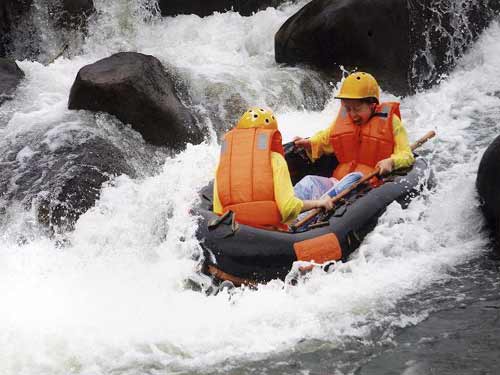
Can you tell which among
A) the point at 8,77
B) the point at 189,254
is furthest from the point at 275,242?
the point at 8,77

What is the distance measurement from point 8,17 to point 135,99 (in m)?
3.72

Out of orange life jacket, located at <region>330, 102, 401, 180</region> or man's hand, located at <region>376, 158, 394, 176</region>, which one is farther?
orange life jacket, located at <region>330, 102, 401, 180</region>

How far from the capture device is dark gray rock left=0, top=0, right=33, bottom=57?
1091 centimetres

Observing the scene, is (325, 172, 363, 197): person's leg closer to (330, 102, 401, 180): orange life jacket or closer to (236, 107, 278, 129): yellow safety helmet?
(330, 102, 401, 180): orange life jacket

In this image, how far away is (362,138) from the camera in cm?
662

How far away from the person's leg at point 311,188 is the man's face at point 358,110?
0.68 m

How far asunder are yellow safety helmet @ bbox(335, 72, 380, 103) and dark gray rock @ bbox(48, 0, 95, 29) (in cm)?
622

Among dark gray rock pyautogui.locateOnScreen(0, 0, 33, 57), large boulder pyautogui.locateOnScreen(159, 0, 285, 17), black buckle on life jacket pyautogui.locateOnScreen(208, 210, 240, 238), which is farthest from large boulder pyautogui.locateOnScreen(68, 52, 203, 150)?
large boulder pyautogui.locateOnScreen(159, 0, 285, 17)

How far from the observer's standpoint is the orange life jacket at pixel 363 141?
6547 millimetres

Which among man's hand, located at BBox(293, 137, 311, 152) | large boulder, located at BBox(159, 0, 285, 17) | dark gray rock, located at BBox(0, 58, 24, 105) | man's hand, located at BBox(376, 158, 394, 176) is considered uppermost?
large boulder, located at BBox(159, 0, 285, 17)

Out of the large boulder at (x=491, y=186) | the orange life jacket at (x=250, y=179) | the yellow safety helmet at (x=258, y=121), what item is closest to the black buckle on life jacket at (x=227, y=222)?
the orange life jacket at (x=250, y=179)

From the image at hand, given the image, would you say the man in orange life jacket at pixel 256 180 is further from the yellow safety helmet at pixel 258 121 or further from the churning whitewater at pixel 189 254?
the churning whitewater at pixel 189 254

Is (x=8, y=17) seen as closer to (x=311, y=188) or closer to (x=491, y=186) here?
(x=311, y=188)

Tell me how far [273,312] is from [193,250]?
857 millimetres
